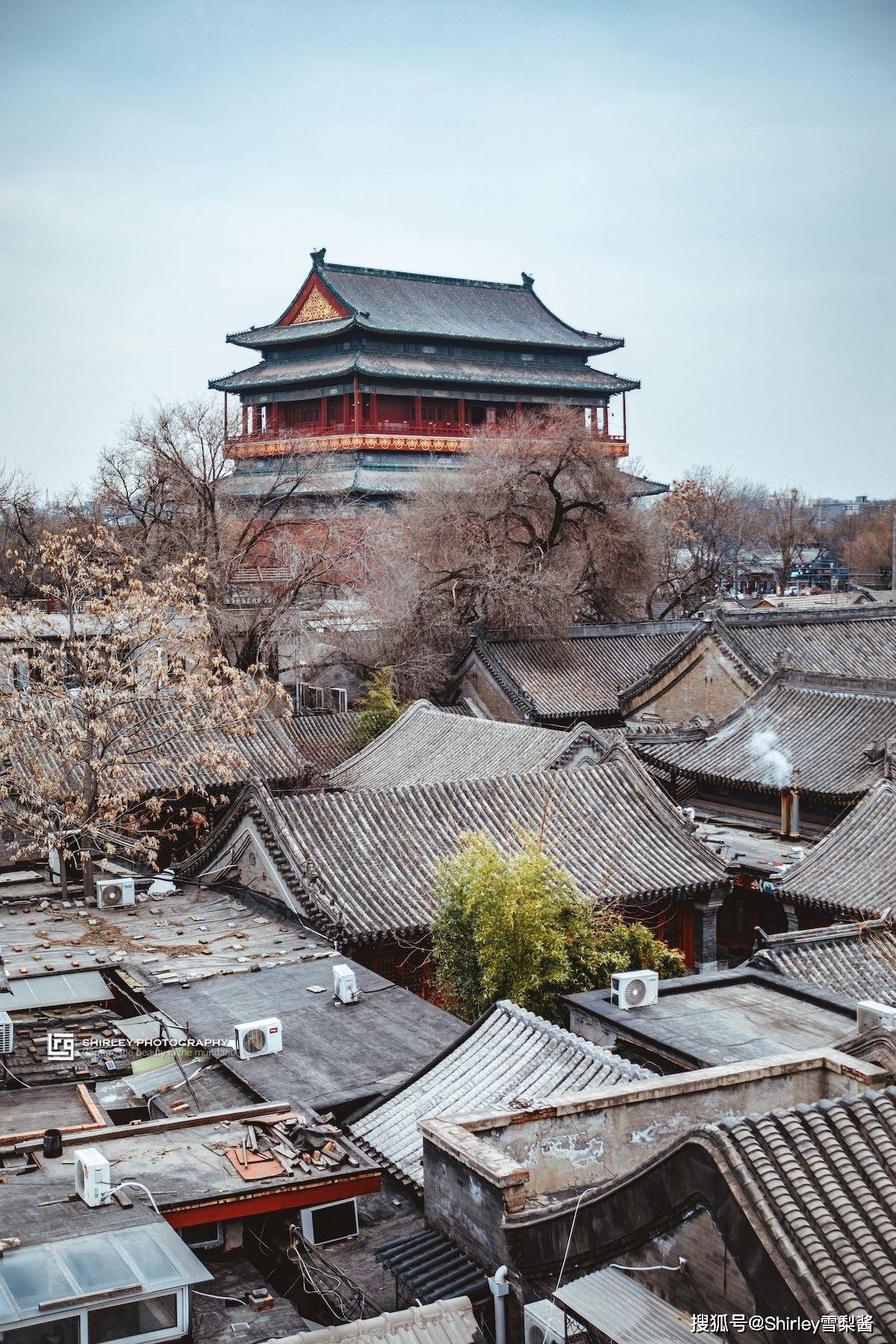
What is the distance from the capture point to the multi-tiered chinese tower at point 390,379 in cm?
5025

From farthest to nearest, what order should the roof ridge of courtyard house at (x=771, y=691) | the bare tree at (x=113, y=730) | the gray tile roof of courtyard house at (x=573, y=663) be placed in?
the gray tile roof of courtyard house at (x=573, y=663)
the roof ridge of courtyard house at (x=771, y=691)
the bare tree at (x=113, y=730)

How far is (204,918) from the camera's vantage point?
715 inches

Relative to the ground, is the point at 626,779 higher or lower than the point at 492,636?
lower

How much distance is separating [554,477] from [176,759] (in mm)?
18037

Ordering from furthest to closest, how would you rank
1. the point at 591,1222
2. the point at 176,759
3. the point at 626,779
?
the point at 176,759, the point at 626,779, the point at 591,1222

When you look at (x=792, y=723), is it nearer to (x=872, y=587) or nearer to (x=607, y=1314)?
(x=607, y=1314)

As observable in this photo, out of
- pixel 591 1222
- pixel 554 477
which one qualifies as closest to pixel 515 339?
pixel 554 477

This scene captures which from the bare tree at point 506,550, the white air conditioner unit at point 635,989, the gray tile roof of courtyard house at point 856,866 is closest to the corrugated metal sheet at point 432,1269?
the white air conditioner unit at point 635,989

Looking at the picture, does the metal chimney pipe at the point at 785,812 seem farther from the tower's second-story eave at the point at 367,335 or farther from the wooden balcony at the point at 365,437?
the tower's second-story eave at the point at 367,335

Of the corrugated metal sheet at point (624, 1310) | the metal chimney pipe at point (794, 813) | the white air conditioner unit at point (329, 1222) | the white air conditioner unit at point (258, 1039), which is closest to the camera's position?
the corrugated metal sheet at point (624, 1310)

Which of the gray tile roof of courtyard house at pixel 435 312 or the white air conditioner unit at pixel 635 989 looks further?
the gray tile roof of courtyard house at pixel 435 312

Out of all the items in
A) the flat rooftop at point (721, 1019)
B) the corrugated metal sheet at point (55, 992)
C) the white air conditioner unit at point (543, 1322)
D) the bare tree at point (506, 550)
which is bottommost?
the white air conditioner unit at point (543, 1322)

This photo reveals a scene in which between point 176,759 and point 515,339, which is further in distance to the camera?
point 515,339

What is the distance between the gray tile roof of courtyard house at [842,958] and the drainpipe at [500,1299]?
768 cm
